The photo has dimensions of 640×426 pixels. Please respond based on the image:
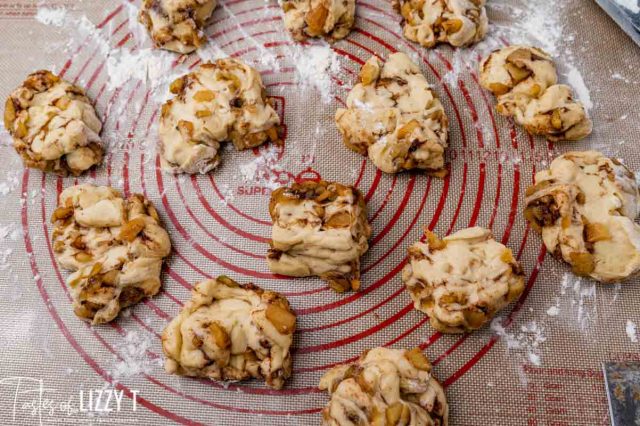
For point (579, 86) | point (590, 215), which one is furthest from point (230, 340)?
point (579, 86)

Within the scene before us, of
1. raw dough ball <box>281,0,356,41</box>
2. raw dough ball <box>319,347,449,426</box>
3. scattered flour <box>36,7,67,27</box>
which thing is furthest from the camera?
scattered flour <box>36,7,67,27</box>

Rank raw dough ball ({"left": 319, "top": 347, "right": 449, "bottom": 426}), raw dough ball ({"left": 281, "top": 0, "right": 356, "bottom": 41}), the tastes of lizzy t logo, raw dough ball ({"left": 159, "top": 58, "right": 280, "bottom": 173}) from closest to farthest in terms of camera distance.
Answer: raw dough ball ({"left": 319, "top": 347, "right": 449, "bottom": 426}) → the tastes of lizzy t logo → raw dough ball ({"left": 159, "top": 58, "right": 280, "bottom": 173}) → raw dough ball ({"left": 281, "top": 0, "right": 356, "bottom": 41})

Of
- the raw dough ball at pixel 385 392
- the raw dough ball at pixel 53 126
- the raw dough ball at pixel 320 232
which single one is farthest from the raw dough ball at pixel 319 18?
the raw dough ball at pixel 385 392

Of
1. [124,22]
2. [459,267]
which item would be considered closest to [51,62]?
[124,22]

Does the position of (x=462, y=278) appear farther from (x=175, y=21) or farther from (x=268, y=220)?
(x=175, y=21)

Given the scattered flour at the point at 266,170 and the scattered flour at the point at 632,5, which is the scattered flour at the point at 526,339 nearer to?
the scattered flour at the point at 266,170

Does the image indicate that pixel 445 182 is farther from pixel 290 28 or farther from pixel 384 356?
pixel 290 28

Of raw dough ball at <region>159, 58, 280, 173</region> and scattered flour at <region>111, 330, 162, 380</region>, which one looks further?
raw dough ball at <region>159, 58, 280, 173</region>

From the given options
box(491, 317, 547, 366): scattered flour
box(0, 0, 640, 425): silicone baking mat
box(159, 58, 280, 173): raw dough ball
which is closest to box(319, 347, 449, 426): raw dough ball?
box(0, 0, 640, 425): silicone baking mat

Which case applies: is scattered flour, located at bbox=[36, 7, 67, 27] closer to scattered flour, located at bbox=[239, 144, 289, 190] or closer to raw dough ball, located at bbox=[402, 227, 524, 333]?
scattered flour, located at bbox=[239, 144, 289, 190]
